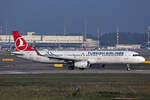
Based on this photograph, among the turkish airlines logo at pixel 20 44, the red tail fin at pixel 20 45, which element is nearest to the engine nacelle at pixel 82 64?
the red tail fin at pixel 20 45

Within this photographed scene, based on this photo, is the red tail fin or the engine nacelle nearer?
the engine nacelle

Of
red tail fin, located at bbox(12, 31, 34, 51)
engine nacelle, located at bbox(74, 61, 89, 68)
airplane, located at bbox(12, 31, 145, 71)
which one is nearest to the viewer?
engine nacelle, located at bbox(74, 61, 89, 68)

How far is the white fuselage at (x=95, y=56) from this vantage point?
65688 millimetres

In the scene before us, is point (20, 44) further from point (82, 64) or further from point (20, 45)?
point (82, 64)

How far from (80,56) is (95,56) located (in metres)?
3.10

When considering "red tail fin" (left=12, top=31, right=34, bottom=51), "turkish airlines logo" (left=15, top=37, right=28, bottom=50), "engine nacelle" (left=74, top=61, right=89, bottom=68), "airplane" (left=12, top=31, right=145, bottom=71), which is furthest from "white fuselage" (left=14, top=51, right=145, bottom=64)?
"engine nacelle" (left=74, top=61, right=89, bottom=68)

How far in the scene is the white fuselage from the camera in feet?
216

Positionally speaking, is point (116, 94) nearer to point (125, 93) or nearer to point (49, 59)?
point (125, 93)

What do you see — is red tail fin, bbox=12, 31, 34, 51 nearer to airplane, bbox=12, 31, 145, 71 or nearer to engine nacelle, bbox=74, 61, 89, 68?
airplane, bbox=12, 31, 145, 71

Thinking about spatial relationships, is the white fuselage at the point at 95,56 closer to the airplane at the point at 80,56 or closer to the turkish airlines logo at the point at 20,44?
the airplane at the point at 80,56

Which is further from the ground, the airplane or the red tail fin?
the red tail fin

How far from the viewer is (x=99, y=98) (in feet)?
96.0

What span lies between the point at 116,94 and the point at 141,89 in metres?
4.72

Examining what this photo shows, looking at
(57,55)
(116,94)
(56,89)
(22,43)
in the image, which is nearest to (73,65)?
→ (57,55)
